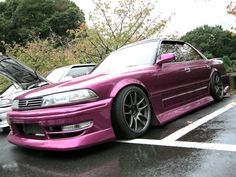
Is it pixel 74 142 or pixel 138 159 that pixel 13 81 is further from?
pixel 138 159

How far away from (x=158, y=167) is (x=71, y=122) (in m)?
1.18

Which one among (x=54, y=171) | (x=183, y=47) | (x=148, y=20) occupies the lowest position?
(x=54, y=171)

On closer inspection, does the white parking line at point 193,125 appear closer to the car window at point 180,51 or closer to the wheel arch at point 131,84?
the wheel arch at point 131,84

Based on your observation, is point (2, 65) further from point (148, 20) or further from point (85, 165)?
point (148, 20)

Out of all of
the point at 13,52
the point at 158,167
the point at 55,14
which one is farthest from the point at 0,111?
the point at 55,14

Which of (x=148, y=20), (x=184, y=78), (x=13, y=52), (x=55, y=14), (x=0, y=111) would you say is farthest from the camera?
(x=55, y=14)

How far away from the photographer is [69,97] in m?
4.29

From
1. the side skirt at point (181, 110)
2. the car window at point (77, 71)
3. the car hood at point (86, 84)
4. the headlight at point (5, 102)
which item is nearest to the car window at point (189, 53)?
the side skirt at point (181, 110)

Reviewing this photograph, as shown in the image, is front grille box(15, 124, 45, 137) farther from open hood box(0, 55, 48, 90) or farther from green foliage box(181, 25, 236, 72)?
green foliage box(181, 25, 236, 72)

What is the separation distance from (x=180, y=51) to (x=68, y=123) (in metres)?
3.16

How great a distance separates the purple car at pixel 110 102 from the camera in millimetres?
4207

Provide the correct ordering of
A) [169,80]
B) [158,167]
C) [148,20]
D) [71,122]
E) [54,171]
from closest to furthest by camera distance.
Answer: [158,167], [54,171], [71,122], [169,80], [148,20]

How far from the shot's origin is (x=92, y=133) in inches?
166

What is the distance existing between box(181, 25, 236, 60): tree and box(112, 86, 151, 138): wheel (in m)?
67.5
